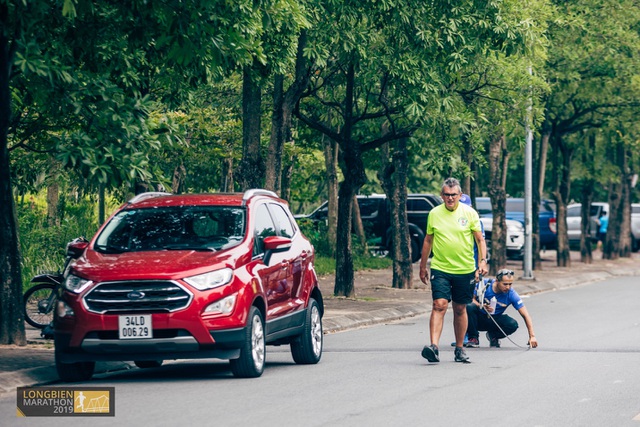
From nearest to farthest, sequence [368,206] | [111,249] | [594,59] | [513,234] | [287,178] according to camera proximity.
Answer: [111,249], [594,59], [287,178], [368,206], [513,234]

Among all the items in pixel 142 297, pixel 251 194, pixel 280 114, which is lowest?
pixel 142 297

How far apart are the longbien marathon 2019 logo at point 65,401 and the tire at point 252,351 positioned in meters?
1.26

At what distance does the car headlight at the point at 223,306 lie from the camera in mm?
11133

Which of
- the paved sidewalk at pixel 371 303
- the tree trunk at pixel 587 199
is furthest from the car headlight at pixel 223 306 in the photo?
the tree trunk at pixel 587 199

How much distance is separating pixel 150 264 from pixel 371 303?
1122cm

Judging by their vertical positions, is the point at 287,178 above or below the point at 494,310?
above

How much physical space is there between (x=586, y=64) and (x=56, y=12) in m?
21.1

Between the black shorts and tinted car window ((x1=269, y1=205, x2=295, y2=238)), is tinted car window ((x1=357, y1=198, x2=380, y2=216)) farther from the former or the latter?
the black shorts

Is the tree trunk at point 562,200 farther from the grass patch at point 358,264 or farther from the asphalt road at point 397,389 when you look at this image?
the asphalt road at point 397,389

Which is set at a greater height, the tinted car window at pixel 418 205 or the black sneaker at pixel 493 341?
the tinted car window at pixel 418 205

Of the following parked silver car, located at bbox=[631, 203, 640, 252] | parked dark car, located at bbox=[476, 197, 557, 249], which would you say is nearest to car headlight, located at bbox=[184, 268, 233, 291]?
parked dark car, located at bbox=[476, 197, 557, 249]

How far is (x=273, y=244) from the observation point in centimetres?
1208

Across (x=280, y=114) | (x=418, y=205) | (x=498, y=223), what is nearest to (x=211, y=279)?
(x=280, y=114)

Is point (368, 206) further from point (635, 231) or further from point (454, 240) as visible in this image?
point (454, 240)
